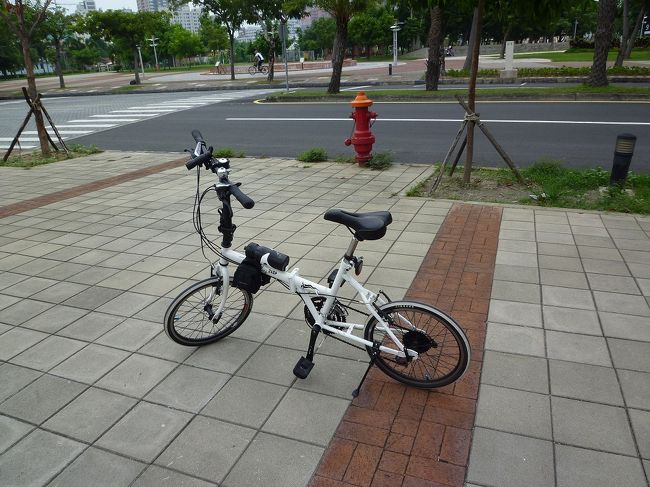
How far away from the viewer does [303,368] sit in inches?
132

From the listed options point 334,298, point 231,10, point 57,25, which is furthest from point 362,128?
point 57,25

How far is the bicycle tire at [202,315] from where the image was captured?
145 inches

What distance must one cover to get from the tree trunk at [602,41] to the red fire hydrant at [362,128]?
1321 cm

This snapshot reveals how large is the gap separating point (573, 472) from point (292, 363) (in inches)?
72.6

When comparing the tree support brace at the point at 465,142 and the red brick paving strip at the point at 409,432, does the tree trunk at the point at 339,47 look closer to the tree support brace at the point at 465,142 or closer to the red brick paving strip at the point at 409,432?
the tree support brace at the point at 465,142

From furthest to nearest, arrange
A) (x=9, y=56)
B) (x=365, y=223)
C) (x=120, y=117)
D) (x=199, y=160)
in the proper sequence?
1. (x=9, y=56)
2. (x=120, y=117)
3. (x=199, y=160)
4. (x=365, y=223)

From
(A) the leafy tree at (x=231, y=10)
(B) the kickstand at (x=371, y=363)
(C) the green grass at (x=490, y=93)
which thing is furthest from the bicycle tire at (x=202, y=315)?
(A) the leafy tree at (x=231, y=10)

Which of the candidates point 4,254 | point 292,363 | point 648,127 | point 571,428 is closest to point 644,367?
point 571,428

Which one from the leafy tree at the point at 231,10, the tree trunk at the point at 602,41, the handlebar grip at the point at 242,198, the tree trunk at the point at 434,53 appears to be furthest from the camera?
the leafy tree at the point at 231,10

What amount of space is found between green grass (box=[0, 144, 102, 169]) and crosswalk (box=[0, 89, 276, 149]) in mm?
2364

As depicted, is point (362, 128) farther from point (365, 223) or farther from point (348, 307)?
point (365, 223)

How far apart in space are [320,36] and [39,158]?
63.6m

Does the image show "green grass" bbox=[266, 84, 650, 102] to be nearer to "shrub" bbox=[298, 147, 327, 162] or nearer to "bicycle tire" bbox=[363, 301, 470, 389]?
"shrub" bbox=[298, 147, 327, 162]

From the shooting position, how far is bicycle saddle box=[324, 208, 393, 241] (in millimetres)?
3043
